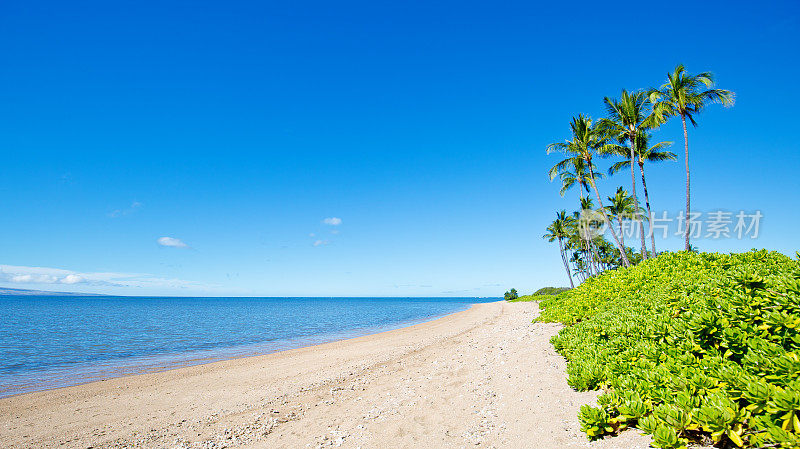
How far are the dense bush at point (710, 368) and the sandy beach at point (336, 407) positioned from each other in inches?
16.8

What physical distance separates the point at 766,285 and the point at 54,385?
843 inches

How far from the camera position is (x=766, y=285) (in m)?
4.28

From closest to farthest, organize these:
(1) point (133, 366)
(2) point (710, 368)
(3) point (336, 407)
→ (2) point (710, 368)
(3) point (336, 407)
(1) point (133, 366)

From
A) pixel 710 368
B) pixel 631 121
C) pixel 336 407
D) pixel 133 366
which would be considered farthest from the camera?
pixel 631 121

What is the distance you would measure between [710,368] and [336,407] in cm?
761

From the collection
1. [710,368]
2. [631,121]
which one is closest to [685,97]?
[631,121]

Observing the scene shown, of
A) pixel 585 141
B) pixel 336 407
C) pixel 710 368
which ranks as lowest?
pixel 336 407

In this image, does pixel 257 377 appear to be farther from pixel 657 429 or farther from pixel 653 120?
pixel 653 120

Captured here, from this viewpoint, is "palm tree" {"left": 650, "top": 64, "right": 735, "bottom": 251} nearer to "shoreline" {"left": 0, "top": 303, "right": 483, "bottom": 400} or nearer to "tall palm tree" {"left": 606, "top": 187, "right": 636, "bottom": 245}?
"tall palm tree" {"left": 606, "top": 187, "right": 636, "bottom": 245}

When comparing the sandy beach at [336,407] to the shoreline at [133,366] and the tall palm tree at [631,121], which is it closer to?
the shoreline at [133,366]

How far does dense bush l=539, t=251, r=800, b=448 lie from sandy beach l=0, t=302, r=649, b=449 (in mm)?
426

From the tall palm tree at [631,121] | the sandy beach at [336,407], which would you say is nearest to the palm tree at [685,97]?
the tall palm tree at [631,121]

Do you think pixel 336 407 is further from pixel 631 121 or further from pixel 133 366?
pixel 631 121

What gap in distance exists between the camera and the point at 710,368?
3.97 meters
